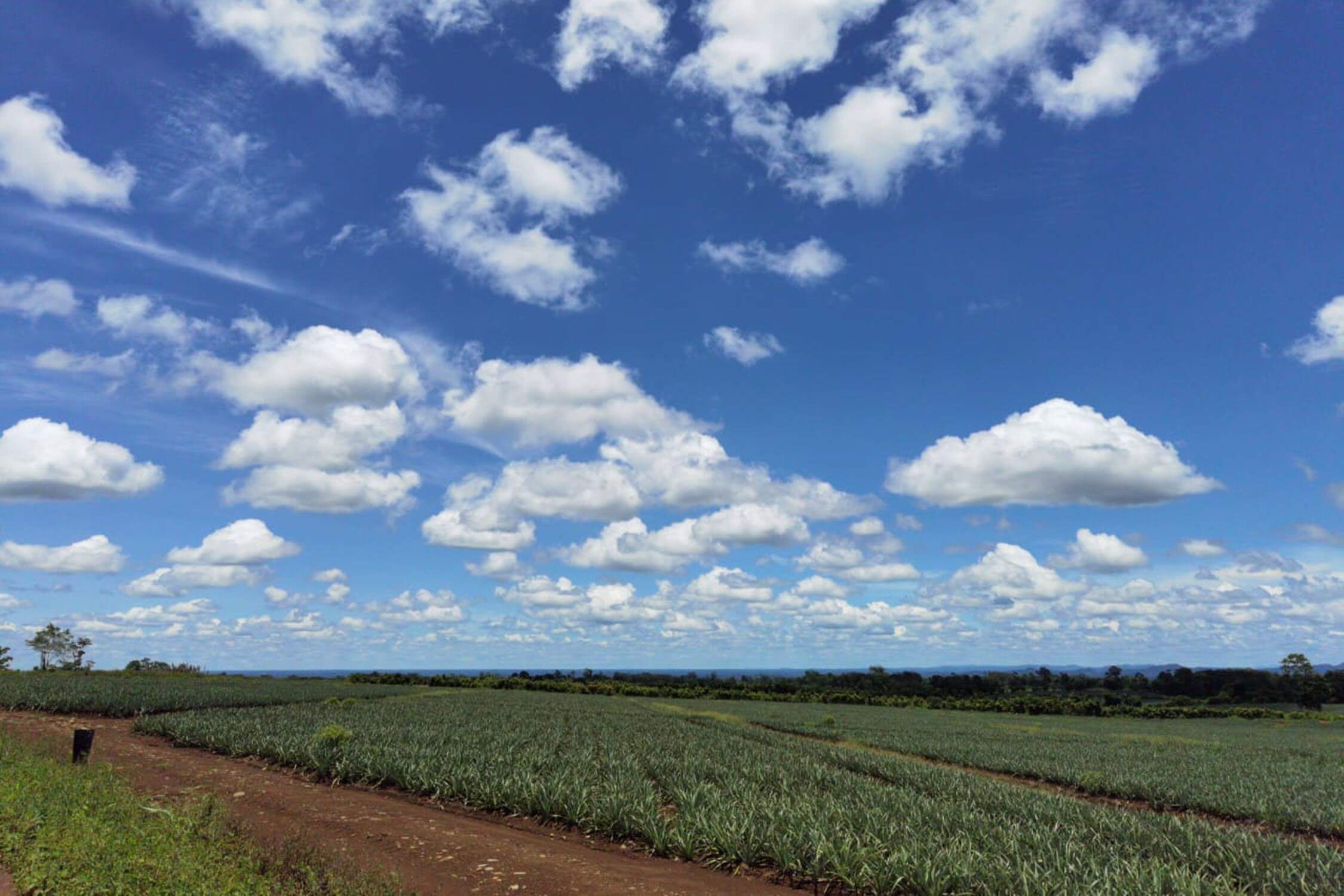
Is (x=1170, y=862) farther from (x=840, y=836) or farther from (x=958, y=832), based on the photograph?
(x=840, y=836)

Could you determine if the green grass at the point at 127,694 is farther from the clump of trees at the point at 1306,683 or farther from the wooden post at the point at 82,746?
the clump of trees at the point at 1306,683

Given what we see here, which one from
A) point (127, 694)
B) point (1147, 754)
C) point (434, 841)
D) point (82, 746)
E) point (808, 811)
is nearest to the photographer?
point (434, 841)

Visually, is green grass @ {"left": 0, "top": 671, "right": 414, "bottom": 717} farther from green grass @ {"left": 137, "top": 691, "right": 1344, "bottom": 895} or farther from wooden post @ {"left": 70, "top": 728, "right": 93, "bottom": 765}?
wooden post @ {"left": 70, "top": 728, "right": 93, "bottom": 765}

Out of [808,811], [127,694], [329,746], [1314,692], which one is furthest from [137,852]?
[1314,692]

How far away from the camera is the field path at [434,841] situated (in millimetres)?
10570

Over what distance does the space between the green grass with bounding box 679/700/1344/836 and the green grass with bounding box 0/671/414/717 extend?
31375mm

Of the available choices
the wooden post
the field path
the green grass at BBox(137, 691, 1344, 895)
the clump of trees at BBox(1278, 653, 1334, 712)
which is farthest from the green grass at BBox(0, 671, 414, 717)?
the clump of trees at BBox(1278, 653, 1334, 712)

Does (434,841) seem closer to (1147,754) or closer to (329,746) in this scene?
(329,746)

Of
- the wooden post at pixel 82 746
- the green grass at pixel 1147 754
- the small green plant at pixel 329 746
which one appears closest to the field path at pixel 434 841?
the small green plant at pixel 329 746

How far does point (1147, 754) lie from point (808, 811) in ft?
97.7

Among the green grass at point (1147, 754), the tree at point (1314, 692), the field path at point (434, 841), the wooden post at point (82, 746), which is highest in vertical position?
the wooden post at point (82, 746)

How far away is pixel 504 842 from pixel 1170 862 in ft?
36.2

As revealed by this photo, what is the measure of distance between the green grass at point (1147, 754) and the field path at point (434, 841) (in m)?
17.6

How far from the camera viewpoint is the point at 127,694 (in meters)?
35.6
